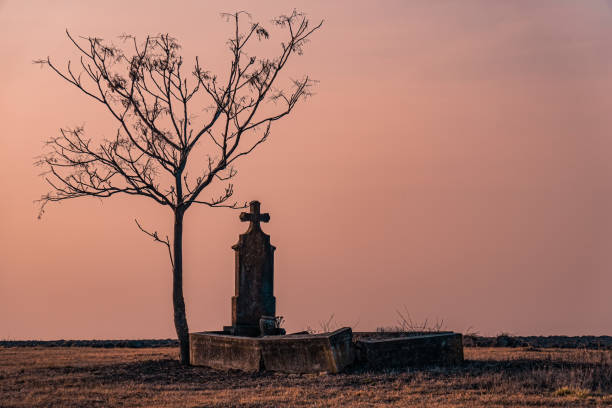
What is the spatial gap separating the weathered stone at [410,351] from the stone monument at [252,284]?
4.07 m

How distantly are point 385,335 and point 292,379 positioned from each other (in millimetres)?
4844

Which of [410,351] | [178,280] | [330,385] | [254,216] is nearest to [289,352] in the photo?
[330,385]

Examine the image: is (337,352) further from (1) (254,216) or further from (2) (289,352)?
(1) (254,216)

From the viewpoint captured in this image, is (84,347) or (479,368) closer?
(479,368)

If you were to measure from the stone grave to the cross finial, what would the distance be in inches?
11.7

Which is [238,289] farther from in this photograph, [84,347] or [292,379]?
[84,347]

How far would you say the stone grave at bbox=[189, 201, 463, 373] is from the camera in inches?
607

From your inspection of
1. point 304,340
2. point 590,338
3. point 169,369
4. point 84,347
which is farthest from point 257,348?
point 590,338

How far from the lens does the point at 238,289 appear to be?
19.5 meters

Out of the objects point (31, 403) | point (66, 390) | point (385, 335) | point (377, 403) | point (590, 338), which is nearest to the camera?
point (377, 403)

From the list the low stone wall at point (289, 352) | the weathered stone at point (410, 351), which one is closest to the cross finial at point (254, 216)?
the low stone wall at point (289, 352)

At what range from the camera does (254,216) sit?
19953mm

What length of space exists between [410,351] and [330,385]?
2540mm

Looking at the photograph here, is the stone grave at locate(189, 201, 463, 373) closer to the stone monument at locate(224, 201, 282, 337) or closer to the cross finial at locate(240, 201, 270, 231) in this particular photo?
the stone monument at locate(224, 201, 282, 337)
